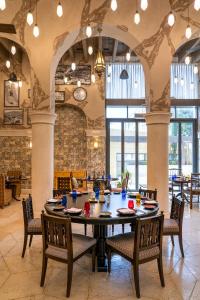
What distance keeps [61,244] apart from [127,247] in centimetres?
79

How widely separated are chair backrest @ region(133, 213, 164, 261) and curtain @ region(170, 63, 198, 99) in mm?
8966

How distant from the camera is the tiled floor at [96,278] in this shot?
3.09 metres

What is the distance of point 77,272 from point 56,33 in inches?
195

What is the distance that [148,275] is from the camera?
3576 mm

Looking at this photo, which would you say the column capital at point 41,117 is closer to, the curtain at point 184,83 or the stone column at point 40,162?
the stone column at point 40,162

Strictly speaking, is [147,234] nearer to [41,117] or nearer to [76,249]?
[76,249]

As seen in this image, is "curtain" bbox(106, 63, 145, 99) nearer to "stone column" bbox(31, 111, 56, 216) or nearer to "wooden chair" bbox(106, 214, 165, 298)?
"stone column" bbox(31, 111, 56, 216)

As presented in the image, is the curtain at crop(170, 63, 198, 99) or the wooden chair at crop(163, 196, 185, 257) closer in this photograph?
the wooden chair at crop(163, 196, 185, 257)

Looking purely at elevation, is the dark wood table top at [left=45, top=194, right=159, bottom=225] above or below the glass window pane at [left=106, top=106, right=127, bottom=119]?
below

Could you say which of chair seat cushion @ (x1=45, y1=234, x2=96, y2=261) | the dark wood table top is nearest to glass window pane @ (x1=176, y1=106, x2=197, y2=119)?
the dark wood table top

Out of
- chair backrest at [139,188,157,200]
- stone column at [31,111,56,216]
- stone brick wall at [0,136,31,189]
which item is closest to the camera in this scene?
chair backrest at [139,188,157,200]

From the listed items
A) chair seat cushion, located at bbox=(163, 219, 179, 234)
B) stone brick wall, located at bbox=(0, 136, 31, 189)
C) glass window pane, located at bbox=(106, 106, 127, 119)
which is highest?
glass window pane, located at bbox=(106, 106, 127, 119)

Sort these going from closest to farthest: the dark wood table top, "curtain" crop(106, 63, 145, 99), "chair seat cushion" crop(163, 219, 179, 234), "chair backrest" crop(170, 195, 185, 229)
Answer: the dark wood table top
"chair seat cushion" crop(163, 219, 179, 234)
"chair backrest" crop(170, 195, 185, 229)
"curtain" crop(106, 63, 145, 99)

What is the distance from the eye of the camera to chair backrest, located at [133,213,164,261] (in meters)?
3.06
